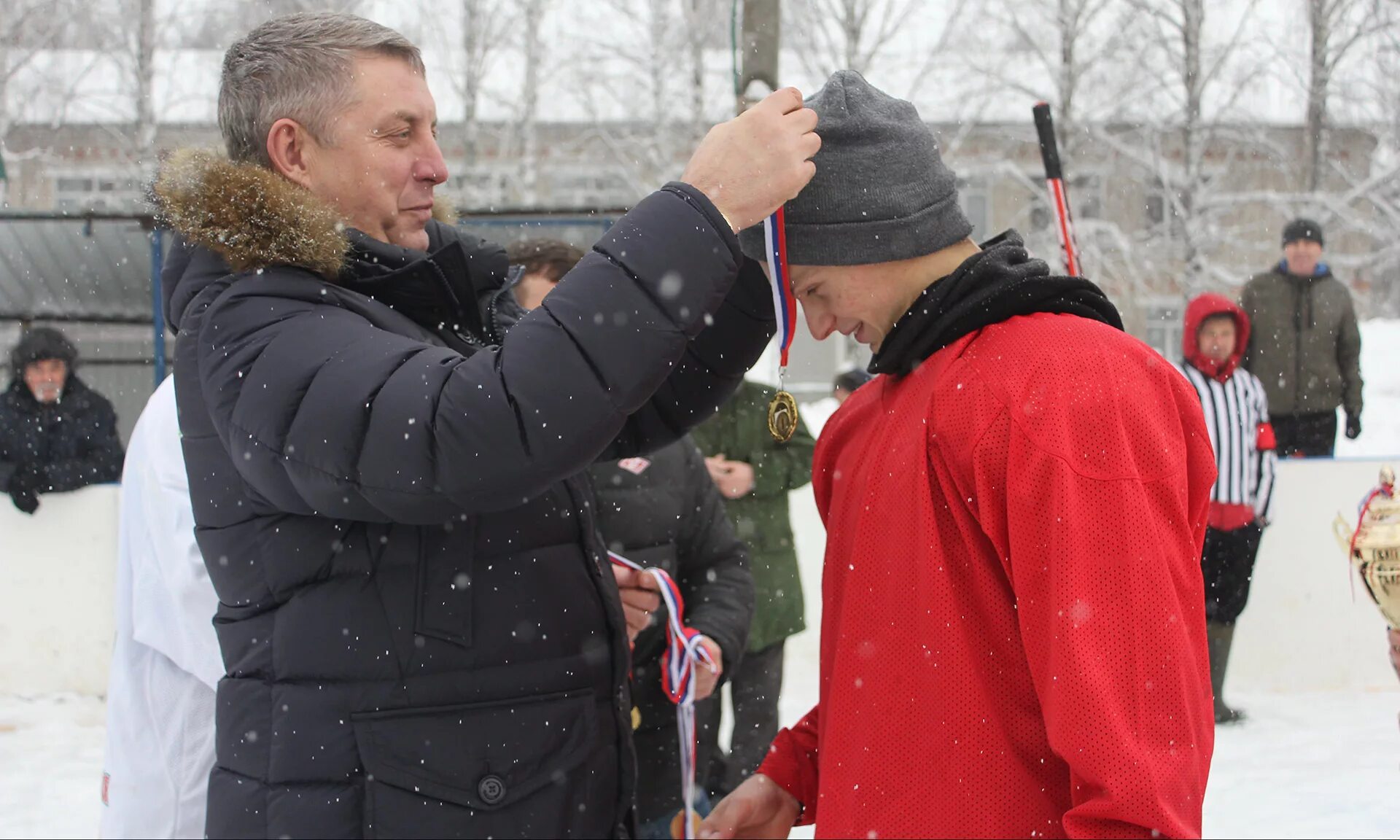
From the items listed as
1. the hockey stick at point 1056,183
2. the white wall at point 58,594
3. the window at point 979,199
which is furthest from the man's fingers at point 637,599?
the window at point 979,199

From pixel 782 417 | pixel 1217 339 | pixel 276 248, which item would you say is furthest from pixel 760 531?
pixel 276 248

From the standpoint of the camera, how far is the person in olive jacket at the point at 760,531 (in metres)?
4.64

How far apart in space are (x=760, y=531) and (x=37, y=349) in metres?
4.07

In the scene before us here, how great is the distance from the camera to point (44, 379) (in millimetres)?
6602

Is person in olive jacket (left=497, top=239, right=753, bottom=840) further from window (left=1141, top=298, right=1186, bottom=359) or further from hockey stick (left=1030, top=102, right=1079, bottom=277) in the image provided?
window (left=1141, top=298, right=1186, bottom=359)

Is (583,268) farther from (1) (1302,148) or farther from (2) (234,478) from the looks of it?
(1) (1302,148)

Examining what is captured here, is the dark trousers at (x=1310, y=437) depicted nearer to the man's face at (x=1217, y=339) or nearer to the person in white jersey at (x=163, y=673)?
A: the man's face at (x=1217, y=339)

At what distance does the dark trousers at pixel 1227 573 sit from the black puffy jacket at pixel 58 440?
18.2 ft

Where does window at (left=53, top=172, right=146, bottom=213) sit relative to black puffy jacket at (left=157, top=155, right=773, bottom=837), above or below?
above

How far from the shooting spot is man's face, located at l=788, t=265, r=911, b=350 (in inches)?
67.1

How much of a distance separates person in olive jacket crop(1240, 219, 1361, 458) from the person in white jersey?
21.8 feet

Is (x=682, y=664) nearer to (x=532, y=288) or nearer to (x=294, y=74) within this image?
(x=532, y=288)

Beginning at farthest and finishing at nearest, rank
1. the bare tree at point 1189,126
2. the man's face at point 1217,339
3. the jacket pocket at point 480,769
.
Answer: the bare tree at point 1189,126, the man's face at point 1217,339, the jacket pocket at point 480,769

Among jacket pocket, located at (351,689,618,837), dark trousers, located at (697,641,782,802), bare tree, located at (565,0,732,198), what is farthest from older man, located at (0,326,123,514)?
bare tree, located at (565,0,732,198)
